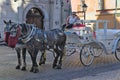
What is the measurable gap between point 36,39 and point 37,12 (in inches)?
894

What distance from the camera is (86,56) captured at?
39.8 feet

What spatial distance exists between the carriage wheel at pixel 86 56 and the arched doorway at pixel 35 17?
2010cm

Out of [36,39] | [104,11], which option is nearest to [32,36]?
[36,39]

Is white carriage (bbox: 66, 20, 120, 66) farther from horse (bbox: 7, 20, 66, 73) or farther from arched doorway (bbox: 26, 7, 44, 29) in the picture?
arched doorway (bbox: 26, 7, 44, 29)

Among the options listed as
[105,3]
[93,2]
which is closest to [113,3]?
[105,3]

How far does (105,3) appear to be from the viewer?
32.0 metres

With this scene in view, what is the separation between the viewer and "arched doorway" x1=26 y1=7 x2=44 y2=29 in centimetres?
3216

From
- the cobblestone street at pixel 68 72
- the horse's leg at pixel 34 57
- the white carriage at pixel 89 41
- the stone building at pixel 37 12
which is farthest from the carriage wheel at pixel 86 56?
the stone building at pixel 37 12

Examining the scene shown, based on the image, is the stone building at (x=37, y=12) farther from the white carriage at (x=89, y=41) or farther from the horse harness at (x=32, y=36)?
the horse harness at (x=32, y=36)

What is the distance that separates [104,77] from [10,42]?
2.87 metres

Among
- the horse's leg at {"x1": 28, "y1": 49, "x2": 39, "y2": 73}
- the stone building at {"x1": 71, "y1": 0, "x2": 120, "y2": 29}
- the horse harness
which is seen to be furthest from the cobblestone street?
the stone building at {"x1": 71, "y1": 0, "x2": 120, "y2": 29}

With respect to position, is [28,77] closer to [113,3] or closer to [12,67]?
[12,67]

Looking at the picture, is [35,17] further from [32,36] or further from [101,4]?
[32,36]

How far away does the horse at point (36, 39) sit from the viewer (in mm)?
10180
